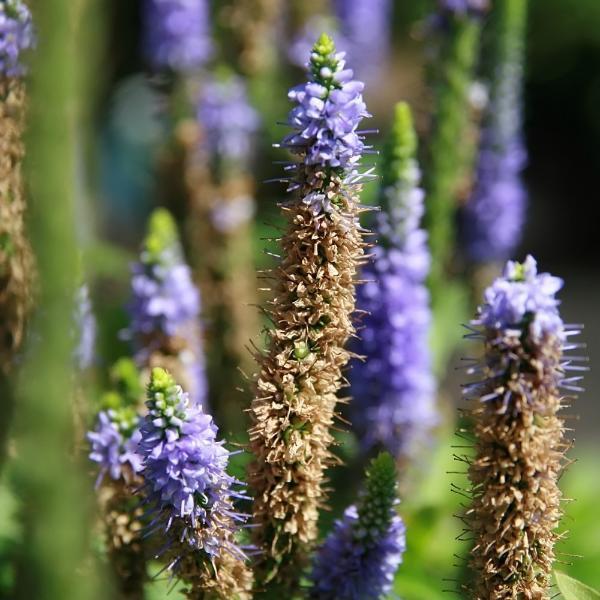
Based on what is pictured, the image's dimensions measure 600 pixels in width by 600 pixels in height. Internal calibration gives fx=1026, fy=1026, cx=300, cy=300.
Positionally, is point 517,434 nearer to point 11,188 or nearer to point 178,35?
point 11,188

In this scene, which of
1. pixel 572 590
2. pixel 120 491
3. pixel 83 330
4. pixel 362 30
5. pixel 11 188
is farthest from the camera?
pixel 362 30

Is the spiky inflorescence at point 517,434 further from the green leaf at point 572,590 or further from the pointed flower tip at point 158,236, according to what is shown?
the pointed flower tip at point 158,236

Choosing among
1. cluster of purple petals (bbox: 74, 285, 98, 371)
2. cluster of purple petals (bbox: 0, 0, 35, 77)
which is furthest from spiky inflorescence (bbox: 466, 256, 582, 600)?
cluster of purple petals (bbox: 0, 0, 35, 77)

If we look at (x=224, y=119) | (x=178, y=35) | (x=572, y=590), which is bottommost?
(x=572, y=590)

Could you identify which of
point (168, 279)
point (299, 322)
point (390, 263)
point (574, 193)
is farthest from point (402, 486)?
point (574, 193)

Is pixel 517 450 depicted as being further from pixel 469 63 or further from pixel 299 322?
pixel 469 63

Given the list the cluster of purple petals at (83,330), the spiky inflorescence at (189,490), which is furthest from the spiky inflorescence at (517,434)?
the cluster of purple petals at (83,330)

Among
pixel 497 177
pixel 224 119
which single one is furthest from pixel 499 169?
pixel 224 119
